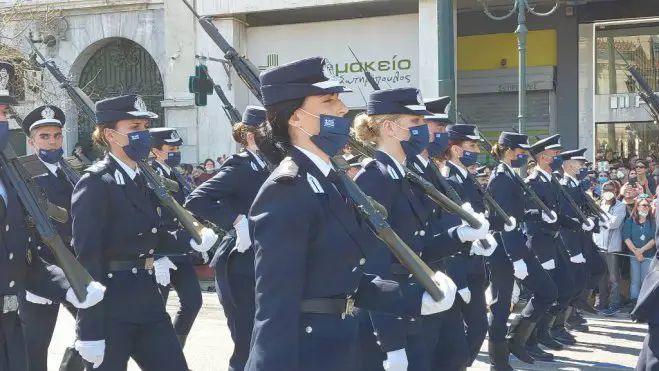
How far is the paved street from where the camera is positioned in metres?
7.71

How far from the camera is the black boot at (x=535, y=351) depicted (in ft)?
26.3

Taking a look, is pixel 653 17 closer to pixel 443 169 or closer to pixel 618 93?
pixel 618 93

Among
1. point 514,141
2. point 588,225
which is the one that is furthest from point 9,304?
point 588,225

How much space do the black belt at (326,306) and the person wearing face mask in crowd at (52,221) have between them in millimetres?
2834

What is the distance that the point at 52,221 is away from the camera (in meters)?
5.59

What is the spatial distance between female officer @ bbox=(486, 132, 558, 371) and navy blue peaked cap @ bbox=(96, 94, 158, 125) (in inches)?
139

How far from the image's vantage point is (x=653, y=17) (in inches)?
888

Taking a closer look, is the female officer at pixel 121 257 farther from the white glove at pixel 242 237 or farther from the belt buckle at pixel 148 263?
the white glove at pixel 242 237

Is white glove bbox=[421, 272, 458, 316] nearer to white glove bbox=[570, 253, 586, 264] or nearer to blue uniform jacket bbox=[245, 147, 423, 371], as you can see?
blue uniform jacket bbox=[245, 147, 423, 371]

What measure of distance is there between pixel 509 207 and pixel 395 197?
10.7ft

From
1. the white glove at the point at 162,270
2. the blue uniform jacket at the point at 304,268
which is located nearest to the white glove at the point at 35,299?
the white glove at the point at 162,270

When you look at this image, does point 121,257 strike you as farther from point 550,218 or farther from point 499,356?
point 550,218

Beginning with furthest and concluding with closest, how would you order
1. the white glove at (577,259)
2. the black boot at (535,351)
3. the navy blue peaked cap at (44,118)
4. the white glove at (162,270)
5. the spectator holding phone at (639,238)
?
the spectator holding phone at (639,238)
the white glove at (577,259)
the black boot at (535,351)
the navy blue peaked cap at (44,118)
the white glove at (162,270)

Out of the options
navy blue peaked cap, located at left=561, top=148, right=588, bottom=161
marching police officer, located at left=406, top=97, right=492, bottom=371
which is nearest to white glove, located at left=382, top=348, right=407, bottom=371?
marching police officer, located at left=406, top=97, right=492, bottom=371
